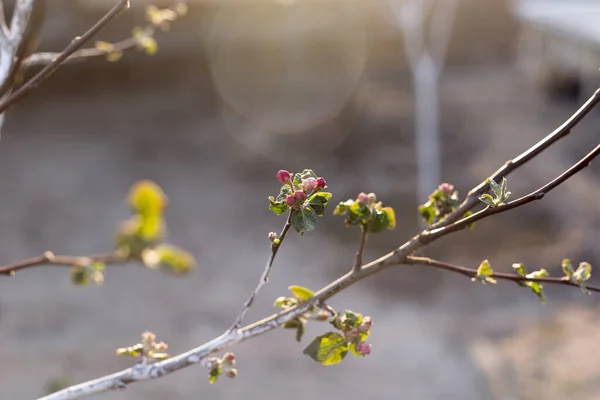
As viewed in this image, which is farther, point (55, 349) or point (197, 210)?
point (197, 210)

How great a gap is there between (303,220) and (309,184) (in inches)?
1.7

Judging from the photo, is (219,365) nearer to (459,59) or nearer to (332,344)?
(332,344)

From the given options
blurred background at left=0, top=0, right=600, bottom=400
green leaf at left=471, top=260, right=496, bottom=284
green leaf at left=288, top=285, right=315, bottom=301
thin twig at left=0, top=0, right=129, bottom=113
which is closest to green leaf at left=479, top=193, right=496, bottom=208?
green leaf at left=471, top=260, right=496, bottom=284

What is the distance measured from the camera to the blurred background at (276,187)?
4.05 m

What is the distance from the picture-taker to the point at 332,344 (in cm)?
88

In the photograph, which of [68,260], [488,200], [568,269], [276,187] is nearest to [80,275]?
[68,260]

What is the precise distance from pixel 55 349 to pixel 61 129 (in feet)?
18.1

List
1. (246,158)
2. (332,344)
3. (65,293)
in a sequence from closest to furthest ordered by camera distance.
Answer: (332,344) < (65,293) < (246,158)

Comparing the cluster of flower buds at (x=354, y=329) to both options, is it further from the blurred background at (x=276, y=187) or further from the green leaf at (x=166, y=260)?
the blurred background at (x=276, y=187)

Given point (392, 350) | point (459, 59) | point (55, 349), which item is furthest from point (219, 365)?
point (459, 59)

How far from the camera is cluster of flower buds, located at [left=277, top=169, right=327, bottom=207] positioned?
75cm

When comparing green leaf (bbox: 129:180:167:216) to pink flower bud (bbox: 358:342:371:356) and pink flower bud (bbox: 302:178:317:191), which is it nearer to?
pink flower bud (bbox: 302:178:317:191)

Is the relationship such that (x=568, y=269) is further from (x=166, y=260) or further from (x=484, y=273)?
(x=166, y=260)

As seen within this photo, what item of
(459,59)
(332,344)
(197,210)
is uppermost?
(459,59)
